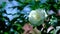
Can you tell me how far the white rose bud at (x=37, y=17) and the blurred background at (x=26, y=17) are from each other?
3cm

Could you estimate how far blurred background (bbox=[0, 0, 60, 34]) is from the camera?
3.05ft

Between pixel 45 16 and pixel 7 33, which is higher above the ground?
pixel 45 16

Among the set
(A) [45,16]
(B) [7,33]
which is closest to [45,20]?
(A) [45,16]

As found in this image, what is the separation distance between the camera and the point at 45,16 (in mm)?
907

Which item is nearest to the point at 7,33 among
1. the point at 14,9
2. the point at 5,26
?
the point at 5,26

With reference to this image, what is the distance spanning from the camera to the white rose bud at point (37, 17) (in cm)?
89

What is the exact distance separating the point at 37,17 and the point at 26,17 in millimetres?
91

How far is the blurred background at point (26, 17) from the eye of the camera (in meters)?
0.93

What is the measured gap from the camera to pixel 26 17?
96 centimetres

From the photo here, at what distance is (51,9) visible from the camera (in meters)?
0.96

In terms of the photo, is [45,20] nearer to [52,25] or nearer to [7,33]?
[52,25]

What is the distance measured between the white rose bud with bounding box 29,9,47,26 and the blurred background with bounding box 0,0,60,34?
3cm

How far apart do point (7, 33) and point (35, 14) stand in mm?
216

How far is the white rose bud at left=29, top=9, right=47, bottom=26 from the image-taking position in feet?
2.93
